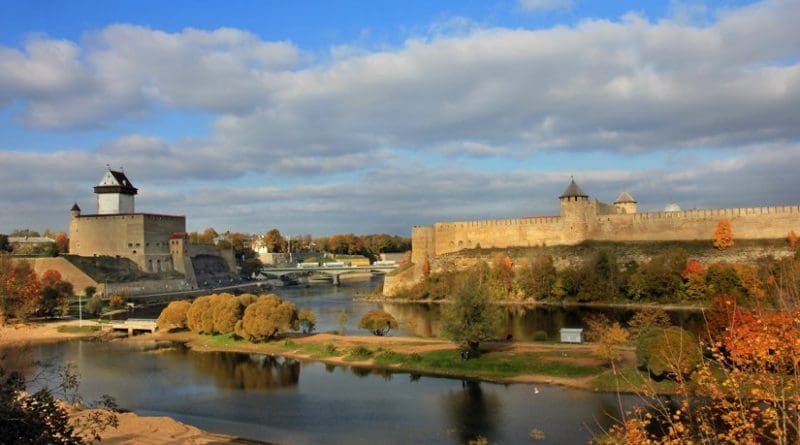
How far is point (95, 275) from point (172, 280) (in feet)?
27.6

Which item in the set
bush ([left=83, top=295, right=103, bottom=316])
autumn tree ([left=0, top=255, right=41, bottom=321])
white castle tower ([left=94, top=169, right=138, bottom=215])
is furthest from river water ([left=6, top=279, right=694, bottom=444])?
white castle tower ([left=94, top=169, right=138, bottom=215])

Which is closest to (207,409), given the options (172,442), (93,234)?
(172,442)

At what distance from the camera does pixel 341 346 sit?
24.2m

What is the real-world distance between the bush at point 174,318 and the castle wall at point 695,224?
98.9 ft

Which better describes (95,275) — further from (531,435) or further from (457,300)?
(531,435)

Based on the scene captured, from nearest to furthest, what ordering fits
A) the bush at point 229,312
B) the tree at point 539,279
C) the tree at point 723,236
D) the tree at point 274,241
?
the bush at point 229,312 < the tree at point 723,236 < the tree at point 539,279 < the tree at point 274,241

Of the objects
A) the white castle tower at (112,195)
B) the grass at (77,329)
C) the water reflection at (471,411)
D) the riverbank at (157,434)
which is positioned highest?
the white castle tower at (112,195)

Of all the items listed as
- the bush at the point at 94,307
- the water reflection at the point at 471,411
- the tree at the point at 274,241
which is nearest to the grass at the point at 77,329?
the bush at the point at 94,307

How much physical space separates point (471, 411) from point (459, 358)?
5.12 meters

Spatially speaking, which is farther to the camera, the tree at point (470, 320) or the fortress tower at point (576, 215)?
the fortress tower at point (576, 215)

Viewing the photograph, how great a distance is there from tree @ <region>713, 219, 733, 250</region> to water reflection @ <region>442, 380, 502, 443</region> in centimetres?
2937

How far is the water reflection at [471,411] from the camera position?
1405cm

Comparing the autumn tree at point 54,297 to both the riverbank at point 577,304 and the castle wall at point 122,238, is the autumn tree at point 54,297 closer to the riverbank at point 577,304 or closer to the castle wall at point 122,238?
the castle wall at point 122,238

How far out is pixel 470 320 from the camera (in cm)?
2095
